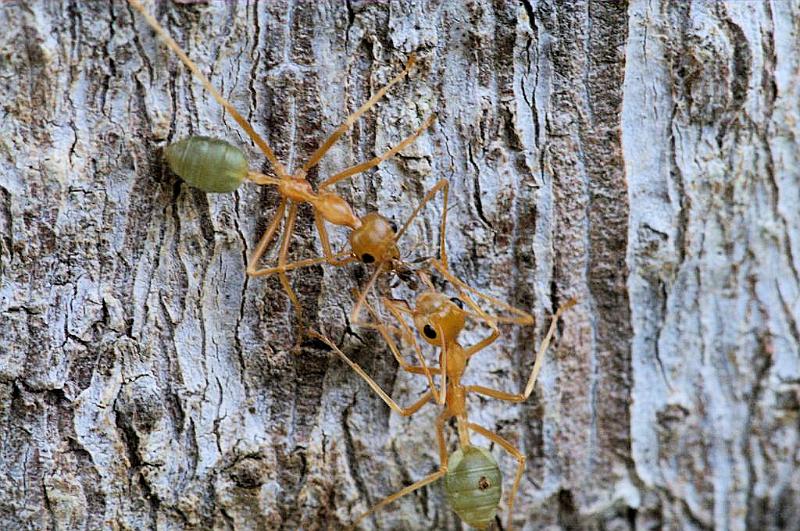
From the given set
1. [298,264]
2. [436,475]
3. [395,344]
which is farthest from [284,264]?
[436,475]

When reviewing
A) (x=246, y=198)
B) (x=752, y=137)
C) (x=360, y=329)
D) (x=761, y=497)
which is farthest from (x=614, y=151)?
(x=761, y=497)

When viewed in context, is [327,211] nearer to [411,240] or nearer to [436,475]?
[411,240]

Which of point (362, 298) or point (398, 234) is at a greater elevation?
point (398, 234)

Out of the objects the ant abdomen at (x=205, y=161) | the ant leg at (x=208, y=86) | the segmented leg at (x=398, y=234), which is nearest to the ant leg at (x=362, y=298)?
the segmented leg at (x=398, y=234)

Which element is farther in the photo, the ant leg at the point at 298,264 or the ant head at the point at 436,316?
the ant head at the point at 436,316

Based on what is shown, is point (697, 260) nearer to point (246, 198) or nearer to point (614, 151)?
point (614, 151)

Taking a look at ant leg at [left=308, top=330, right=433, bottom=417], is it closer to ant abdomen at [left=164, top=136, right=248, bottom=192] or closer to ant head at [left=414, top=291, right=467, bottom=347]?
ant head at [left=414, top=291, right=467, bottom=347]

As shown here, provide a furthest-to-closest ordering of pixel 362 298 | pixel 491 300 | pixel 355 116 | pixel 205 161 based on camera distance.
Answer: pixel 491 300 → pixel 362 298 → pixel 355 116 → pixel 205 161

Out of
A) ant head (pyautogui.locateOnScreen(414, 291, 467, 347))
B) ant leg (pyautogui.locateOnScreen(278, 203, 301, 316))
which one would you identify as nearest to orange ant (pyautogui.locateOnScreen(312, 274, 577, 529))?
ant head (pyautogui.locateOnScreen(414, 291, 467, 347))

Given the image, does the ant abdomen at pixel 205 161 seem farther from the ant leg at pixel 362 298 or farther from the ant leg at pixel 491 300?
the ant leg at pixel 491 300
